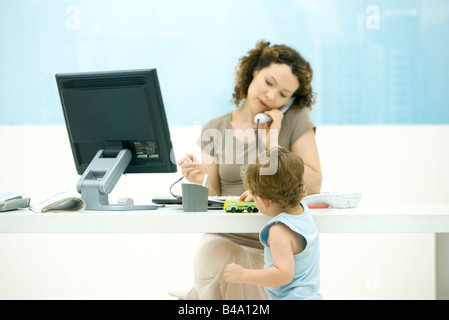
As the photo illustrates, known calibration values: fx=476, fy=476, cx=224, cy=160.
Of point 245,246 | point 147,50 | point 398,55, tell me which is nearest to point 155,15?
point 147,50

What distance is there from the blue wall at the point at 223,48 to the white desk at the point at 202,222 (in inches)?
66.0

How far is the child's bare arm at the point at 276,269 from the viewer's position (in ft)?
3.49

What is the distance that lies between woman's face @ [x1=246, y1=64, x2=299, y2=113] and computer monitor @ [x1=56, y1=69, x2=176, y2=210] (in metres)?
0.56

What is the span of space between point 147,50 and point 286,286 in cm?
208

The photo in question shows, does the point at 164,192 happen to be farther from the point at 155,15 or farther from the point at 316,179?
the point at 316,179

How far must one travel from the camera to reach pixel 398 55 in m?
2.77

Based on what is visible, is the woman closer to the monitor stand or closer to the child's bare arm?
the monitor stand

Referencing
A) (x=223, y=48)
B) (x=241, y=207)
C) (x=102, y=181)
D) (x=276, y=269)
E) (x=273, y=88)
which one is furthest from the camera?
(x=223, y=48)

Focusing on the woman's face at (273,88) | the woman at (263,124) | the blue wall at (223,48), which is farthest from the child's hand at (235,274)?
the blue wall at (223,48)

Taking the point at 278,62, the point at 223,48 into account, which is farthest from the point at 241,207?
the point at 223,48

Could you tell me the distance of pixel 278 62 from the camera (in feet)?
6.26

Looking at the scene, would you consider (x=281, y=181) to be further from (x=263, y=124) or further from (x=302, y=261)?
(x=263, y=124)

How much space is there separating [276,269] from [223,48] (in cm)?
202

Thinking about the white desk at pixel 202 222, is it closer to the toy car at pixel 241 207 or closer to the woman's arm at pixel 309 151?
the toy car at pixel 241 207
